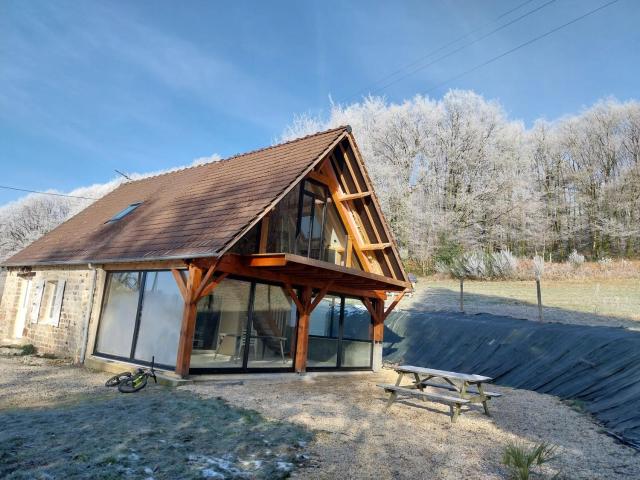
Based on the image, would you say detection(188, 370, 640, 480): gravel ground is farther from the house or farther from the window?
the window

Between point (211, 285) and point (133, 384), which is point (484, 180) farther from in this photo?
point (133, 384)

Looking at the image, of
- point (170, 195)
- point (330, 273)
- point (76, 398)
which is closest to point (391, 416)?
point (330, 273)

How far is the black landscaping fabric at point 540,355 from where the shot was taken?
677cm

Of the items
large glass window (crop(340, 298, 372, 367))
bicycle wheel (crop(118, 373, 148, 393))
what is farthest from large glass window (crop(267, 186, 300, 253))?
bicycle wheel (crop(118, 373, 148, 393))

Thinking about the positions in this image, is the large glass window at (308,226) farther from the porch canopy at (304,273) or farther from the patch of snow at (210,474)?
the patch of snow at (210,474)

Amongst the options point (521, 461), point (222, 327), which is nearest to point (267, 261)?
point (222, 327)

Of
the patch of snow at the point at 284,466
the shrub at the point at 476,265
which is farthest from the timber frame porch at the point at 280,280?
the shrub at the point at 476,265

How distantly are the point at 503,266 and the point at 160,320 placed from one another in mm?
17833

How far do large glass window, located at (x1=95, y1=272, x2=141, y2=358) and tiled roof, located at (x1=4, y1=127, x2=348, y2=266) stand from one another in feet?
1.83

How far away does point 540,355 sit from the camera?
9.34m

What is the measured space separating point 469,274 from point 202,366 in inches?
706

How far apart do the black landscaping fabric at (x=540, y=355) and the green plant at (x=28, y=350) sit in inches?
368

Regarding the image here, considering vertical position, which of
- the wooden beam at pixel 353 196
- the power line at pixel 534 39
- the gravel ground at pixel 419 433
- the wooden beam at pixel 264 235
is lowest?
the gravel ground at pixel 419 433

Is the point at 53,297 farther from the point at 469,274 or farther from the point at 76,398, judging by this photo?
the point at 469,274
